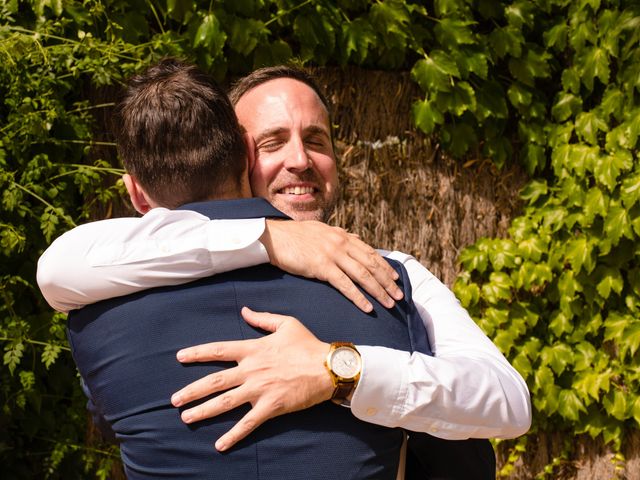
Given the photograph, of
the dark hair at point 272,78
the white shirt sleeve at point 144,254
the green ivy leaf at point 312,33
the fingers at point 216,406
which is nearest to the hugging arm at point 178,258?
the white shirt sleeve at point 144,254

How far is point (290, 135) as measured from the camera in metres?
2.51

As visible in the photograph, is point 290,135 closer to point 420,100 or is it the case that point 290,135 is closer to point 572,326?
point 420,100

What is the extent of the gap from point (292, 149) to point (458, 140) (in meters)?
1.75

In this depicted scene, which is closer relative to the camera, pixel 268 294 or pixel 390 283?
pixel 268 294

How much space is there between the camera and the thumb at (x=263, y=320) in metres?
1.50

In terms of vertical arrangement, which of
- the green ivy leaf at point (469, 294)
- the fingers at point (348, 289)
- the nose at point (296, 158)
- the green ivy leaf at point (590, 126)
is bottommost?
the green ivy leaf at point (469, 294)

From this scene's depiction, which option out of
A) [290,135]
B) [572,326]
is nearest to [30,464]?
[290,135]

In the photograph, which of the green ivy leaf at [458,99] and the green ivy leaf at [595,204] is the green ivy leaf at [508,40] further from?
the green ivy leaf at [595,204]

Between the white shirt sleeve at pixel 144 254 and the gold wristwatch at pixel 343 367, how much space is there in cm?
24

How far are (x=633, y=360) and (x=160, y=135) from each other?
316 centimetres

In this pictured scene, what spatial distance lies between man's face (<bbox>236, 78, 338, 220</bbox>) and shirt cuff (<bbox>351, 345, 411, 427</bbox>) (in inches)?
40.1

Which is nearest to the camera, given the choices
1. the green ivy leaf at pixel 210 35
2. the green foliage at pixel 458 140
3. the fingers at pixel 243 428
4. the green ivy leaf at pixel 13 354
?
the fingers at pixel 243 428

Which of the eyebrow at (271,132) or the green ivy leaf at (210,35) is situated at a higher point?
the green ivy leaf at (210,35)

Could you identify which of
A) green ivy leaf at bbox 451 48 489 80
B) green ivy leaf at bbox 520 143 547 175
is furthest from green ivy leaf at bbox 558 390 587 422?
green ivy leaf at bbox 451 48 489 80
